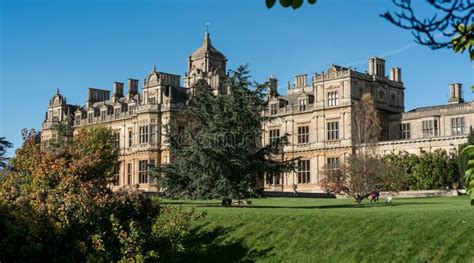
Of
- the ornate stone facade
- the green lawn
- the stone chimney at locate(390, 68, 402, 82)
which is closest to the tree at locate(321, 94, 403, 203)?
the ornate stone facade

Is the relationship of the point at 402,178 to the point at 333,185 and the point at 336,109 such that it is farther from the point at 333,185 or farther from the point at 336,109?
the point at 336,109

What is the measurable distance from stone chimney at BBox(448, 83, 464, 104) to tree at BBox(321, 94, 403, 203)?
868cm

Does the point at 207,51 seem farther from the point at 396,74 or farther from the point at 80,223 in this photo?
Answer: the point at 80,223

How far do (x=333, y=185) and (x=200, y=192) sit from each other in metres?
13.0

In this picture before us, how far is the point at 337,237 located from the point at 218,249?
141 inches

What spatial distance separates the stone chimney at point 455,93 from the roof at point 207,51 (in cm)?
2187

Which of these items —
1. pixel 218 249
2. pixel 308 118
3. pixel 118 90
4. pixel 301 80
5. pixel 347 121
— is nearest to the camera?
pixel 218 249

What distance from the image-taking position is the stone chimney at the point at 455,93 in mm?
54469

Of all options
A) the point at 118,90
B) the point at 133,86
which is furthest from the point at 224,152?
the point at 118,90

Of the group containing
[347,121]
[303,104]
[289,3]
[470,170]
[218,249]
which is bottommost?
[218,249]

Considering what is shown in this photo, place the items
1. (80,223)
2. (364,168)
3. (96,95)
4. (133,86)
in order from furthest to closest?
(96,95), (133,86), (364,168), (80,223)

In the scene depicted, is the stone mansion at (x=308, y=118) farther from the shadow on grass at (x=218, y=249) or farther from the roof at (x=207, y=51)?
the shadow on grass at (x=218, y=249)

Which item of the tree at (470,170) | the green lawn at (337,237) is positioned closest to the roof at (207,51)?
the green lawn at (337,237)

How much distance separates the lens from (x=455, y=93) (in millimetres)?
54625
